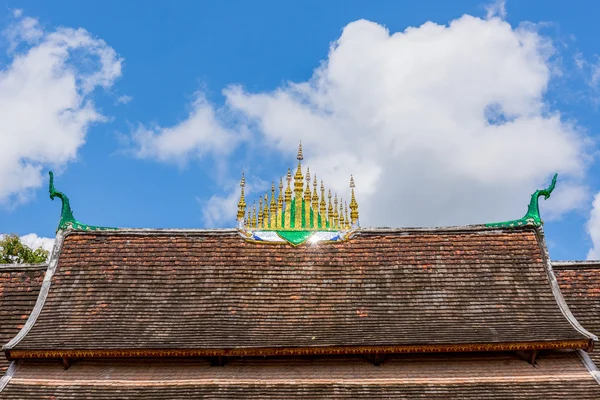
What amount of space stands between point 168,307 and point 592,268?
1038 cm

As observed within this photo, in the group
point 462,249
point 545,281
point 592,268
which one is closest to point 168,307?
point 462,249

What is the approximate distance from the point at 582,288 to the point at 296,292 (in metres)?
6.95

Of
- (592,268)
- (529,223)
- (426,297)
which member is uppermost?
(529,223)

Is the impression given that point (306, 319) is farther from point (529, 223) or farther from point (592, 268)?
point (592, 268)

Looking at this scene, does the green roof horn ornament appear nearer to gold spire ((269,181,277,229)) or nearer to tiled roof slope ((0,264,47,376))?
tiled roof slope ((0,264,47,376))

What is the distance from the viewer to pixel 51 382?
11.4 meters

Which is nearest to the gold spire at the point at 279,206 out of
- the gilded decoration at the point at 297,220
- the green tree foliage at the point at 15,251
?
the gilded decoration at the point at 297,220

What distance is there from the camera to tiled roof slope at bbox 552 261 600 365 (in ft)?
41.9

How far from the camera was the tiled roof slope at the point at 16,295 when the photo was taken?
40.9ft

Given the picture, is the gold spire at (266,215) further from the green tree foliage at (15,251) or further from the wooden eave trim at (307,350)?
the green tree foliage at (15,251)

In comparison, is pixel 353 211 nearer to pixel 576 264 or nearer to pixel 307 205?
pixel 307 205

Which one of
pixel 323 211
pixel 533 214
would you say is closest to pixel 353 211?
pixel 323 211

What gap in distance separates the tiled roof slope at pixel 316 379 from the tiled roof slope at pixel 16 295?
1080 mm

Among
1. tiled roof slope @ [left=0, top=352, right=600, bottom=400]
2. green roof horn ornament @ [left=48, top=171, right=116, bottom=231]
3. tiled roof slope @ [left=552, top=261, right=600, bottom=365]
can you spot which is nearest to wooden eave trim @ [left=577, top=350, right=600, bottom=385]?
tiled roof slope @ [left=0, top=352, right=600, bottom=400]
